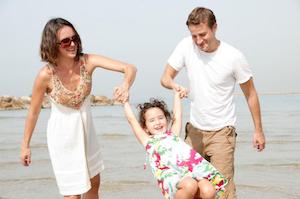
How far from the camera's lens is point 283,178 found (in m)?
8.28

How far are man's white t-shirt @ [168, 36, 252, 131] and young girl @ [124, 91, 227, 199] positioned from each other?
259 mm

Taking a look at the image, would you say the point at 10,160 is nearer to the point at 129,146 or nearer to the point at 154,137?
the point at 129,146

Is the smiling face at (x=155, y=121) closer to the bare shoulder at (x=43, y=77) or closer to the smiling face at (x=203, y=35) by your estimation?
the smiling face at (x=203, y=35)

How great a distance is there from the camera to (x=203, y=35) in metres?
4.21

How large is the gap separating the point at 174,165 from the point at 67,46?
133cm

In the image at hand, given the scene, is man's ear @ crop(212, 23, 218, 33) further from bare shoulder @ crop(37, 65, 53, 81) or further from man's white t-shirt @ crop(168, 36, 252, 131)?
bare shoulder @ crop(37, 65, 53, 81)

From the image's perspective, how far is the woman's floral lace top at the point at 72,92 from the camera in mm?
4207

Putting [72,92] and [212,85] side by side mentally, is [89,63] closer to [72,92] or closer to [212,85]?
[72,92]

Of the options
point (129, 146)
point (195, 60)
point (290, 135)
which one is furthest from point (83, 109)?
point (290, 135)

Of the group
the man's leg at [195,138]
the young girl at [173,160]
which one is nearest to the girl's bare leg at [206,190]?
the young girl at [173,160]

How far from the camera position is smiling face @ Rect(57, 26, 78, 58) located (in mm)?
4020

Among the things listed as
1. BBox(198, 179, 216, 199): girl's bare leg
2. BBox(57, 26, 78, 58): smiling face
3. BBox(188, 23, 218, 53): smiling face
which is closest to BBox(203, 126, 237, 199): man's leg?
BBox(198, 179, 216, 199): girl's bare leg

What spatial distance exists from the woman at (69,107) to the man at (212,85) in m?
0.62

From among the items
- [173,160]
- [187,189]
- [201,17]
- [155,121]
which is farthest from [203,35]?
[187,189]
